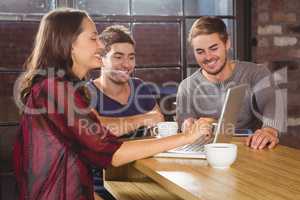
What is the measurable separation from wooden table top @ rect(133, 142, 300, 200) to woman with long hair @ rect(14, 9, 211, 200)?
0.11 m

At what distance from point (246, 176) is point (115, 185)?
952mm

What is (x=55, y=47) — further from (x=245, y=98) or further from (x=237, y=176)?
(x=245, y=98)

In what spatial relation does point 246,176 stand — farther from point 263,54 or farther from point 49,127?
point 263,54

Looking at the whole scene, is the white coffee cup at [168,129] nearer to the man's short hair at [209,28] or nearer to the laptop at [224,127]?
the laptop at [224,127]

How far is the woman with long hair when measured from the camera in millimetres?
1520

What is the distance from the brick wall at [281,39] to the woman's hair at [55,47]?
193cm

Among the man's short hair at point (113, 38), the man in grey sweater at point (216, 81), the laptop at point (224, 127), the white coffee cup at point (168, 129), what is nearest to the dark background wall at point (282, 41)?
the man in grey sweater at point (216, 81)

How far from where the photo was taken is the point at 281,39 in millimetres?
3369

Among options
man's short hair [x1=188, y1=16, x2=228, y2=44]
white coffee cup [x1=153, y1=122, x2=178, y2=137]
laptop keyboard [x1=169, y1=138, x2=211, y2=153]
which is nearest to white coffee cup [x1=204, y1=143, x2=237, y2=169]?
laptop keyboard [x1=169, y1=138, x2=211, y2=153]

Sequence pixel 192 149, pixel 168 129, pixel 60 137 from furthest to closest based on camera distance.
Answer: pixel 168 129, pixel 192 149, pixel 60 137

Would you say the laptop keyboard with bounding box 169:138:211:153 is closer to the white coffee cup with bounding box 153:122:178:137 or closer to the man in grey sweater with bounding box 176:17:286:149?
the white coffee cup with bounding box 153:122:178:137

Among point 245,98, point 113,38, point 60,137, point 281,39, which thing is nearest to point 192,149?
point 60,137

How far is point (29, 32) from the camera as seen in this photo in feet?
9.87

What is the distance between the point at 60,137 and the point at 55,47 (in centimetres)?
32
